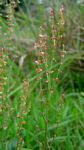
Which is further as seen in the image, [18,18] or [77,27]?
[18,18]

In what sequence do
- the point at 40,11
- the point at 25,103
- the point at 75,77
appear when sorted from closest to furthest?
the point at 25,103 < the point at 75,77 < the point at 40,11

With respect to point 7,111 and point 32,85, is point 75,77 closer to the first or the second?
point 32,85

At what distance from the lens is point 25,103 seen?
1524 millimetres

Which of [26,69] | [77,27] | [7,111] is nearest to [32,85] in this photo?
[26,69]

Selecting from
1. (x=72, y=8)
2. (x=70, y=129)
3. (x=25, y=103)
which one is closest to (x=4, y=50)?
(x=25, y=103)

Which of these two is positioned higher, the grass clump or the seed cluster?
the seed cluster

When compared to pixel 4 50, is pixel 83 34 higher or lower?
lower

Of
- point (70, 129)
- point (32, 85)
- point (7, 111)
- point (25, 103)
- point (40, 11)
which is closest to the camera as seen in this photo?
point (25, 103)

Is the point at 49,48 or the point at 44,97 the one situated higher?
the point at 49,48

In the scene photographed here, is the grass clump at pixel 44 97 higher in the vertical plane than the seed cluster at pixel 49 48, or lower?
lower

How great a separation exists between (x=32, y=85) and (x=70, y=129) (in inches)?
26.4

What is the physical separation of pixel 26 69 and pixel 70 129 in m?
1.19

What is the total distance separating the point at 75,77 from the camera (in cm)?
320

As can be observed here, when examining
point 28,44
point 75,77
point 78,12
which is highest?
point 78,12
